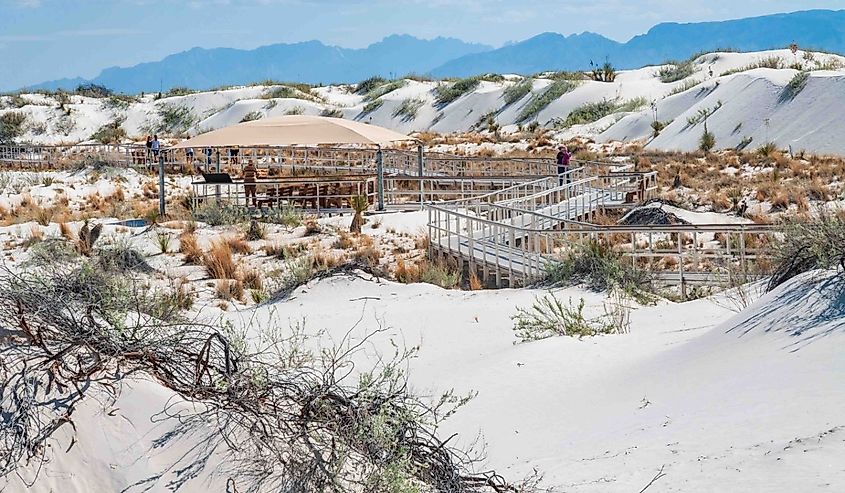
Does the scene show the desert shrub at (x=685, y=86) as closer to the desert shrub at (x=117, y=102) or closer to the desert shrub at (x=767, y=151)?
the desert shrub at (x=767, y=151)

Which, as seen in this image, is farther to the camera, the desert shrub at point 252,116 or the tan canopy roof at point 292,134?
the desert shrub at point 252,116

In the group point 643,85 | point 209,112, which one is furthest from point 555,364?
point 209,112

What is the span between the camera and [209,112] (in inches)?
2810

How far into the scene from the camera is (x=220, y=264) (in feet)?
52.7

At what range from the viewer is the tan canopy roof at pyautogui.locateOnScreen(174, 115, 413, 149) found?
24.6 metres

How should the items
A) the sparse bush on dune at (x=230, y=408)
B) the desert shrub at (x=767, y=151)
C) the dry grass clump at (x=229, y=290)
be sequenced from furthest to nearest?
1. the desert shrub at (x=767, y=151)
2. the dry grass clump at (x=229, y=290)
3. the sparse bush on dune at (x=230, y=408)

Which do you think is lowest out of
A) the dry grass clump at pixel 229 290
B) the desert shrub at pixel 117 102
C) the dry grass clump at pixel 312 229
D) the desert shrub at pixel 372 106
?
the dry grass clump at pixel 229 290

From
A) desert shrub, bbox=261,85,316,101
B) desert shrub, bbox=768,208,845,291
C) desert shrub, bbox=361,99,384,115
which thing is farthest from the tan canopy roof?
desert shrub, bbox=261,85,316,101

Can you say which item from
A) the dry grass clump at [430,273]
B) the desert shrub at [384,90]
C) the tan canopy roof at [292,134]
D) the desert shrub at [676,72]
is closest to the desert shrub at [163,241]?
the dry grass clump at [430,273]

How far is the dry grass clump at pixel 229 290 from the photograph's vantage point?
1427cm

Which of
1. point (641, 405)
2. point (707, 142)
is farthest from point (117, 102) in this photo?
point (641, 405)

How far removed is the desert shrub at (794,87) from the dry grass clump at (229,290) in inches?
1194

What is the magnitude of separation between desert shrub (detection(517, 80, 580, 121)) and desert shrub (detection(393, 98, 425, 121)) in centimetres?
938

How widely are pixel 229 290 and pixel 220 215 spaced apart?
8308mm
